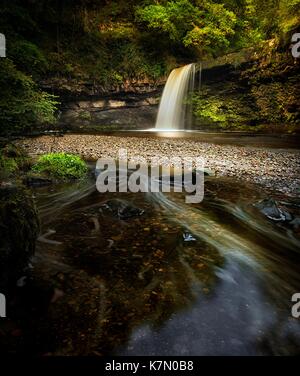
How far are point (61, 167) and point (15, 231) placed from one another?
4.69 meters

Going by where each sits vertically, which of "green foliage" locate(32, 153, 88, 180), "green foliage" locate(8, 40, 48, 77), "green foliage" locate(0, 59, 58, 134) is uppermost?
"green foliage" locate(8, 40, 48, 77)

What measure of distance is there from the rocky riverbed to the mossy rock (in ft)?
15.9

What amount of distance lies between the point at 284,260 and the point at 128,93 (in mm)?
17510

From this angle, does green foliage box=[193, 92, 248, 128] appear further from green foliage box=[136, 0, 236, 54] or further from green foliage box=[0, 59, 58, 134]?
green foliage box=[0, 59, 58, 134]

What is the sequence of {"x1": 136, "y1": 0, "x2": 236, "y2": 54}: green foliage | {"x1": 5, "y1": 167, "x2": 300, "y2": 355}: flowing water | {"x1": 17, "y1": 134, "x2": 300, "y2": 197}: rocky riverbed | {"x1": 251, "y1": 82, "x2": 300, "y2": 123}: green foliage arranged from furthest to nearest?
{"x1": 136, "y1": 0, "x2": 236, "y2": 54}: green foliage → {"x1": 251, "y1": 82, "x2": 300, "y2": 123}: green foliage → {"x1": 17, "y1": 134, "x2": 300, "y2": 197}: rocky riverbed → {"x1": 5, "y1": 167, "x2": 300, "y2": 355}: flowing water

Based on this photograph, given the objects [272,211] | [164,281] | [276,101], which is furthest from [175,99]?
[164,281]

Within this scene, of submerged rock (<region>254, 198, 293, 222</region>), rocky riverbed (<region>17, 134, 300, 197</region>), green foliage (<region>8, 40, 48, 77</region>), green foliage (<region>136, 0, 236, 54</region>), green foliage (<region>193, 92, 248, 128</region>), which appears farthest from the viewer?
green foliage (<region>136, 0, 236, 54</region>)

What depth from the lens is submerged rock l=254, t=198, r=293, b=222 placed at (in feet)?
16.2

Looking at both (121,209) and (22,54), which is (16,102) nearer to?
(22,54)

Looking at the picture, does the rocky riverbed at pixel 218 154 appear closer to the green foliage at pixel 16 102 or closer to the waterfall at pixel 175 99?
the green foliage at pixel 16 102

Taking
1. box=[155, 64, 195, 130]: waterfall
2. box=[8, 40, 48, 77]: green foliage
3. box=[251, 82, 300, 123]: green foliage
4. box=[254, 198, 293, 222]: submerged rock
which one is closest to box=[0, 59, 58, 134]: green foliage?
box=[8, 40, 48, 77]: green foliage

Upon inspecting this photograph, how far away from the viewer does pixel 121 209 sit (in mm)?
5129

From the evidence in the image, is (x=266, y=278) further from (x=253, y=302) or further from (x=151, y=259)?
(x=151, y=259)
